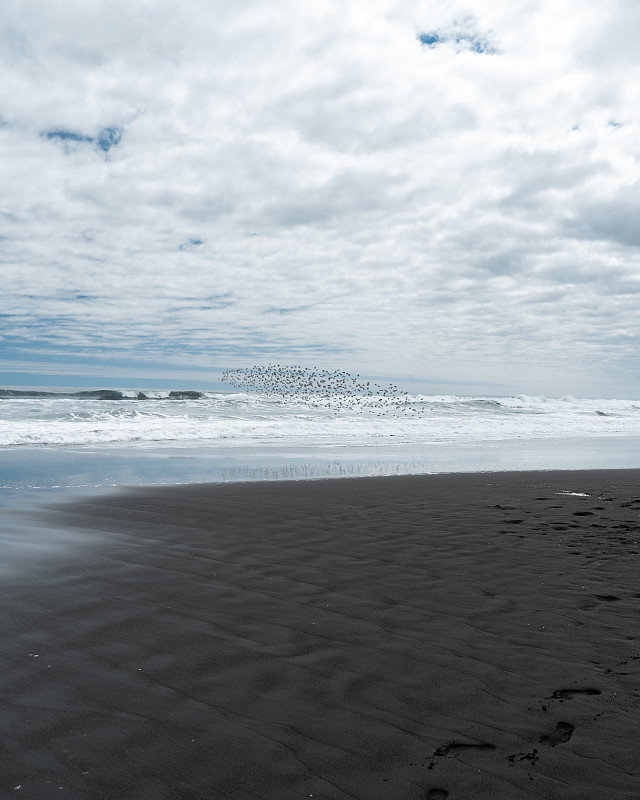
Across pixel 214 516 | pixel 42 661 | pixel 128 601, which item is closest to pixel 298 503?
pixel 214 516

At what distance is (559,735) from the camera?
8.78 feet

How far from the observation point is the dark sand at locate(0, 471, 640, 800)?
2.43 m

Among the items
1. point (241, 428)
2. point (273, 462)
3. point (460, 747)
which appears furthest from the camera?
point (241, 428)

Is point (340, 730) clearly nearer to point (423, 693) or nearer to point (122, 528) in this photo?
point (423, 693)

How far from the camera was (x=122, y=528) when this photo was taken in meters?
7.28

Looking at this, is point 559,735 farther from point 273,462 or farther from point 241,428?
point 241,428

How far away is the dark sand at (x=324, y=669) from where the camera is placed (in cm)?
243

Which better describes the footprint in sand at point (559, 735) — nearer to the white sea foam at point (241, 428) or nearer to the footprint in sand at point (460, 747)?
the footprint in sand at point (460, 747)

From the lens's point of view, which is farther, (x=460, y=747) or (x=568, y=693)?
(x=568, y=693)

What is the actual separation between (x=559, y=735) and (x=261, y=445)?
17.7m

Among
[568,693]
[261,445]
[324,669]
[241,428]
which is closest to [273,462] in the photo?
[261,445]

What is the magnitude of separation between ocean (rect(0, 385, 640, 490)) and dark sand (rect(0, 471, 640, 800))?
6457 millimetres

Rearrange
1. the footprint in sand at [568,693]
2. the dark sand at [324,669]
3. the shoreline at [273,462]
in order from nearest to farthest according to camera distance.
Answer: the dark sand at [324,669], the footprint in sand at [568,693], the shoreline at [273,462]

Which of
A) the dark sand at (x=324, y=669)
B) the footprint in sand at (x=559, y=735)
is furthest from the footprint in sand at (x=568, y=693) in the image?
the footprint in sand at (x=559, y=735)
